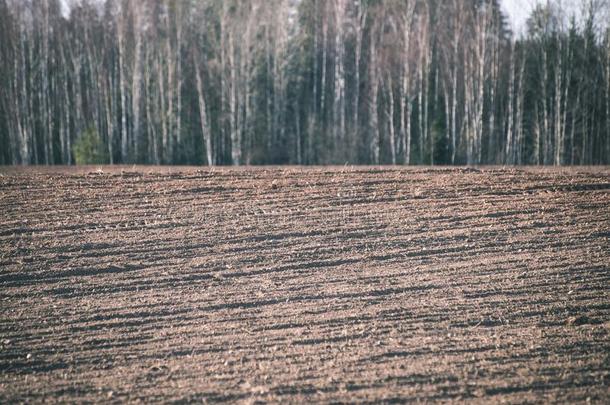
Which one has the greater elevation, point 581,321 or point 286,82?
point 286,82

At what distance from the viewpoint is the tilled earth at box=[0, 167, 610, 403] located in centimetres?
688

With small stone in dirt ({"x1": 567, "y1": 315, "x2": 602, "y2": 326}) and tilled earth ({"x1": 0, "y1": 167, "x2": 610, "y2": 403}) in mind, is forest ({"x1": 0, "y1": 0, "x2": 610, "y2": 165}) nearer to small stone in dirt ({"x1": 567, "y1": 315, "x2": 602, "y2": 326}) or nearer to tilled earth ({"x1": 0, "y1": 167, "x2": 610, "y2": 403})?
tilled earth ({"x1": 0, "y1": 167, "x2": 610, "y2": 403})

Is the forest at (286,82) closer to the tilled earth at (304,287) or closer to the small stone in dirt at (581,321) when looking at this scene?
the tilled earth at (304,287)

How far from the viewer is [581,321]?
8.36m

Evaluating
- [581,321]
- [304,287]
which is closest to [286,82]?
[304,287]

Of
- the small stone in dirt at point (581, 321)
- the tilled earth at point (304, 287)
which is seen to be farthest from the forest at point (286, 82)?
the small stone in dirt at point (581, 321)

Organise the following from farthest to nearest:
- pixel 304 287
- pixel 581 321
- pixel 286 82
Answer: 1. pixel 286 82
2. pixel 304 287
3. pixel 581 321

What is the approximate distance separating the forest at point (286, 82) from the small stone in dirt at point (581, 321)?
19495mm

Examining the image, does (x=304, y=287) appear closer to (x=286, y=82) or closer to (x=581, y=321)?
(x=581, y=321)

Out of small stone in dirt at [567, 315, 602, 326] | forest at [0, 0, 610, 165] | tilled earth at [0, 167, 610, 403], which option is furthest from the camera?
forest at [0, 0, 610, 165]

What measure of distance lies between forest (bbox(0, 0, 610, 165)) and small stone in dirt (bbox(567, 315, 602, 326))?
64.0 ft

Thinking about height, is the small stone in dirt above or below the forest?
below

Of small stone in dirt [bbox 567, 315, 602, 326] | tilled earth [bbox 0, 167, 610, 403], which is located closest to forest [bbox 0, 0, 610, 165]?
Answer: tilled earth [bbox 0, 167, 610, 403]

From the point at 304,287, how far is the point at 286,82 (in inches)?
977
